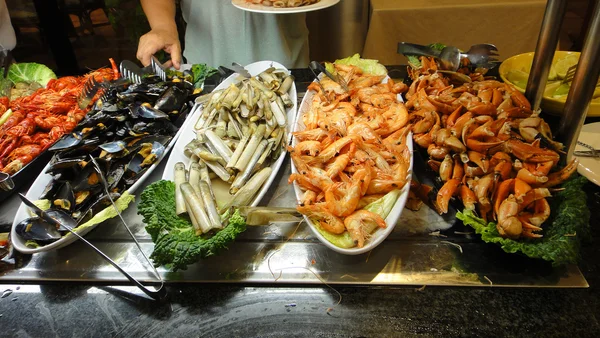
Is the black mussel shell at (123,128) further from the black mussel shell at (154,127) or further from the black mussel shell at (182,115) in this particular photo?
the black mussel shell at (182,115)

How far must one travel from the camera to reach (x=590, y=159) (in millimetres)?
1785

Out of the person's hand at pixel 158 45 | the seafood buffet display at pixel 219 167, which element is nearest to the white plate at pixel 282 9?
the seafood buffet display at pixel 219 167

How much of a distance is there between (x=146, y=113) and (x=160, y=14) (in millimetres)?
1256

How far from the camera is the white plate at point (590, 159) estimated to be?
67.1 inches

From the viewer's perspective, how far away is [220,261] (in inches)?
62.2

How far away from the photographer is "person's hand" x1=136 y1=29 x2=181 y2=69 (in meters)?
2.82

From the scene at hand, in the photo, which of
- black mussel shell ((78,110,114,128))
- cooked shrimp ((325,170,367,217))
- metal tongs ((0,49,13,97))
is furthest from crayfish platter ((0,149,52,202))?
cooked shrimp ((325,170,367,217))

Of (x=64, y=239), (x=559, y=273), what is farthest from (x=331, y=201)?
(x=64, y=239)

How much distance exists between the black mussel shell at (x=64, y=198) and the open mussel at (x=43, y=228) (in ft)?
0.19

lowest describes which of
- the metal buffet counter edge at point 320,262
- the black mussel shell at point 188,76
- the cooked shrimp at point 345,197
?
the metal buffet counter edge at point 320,262

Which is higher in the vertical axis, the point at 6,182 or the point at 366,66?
the point at 366,66

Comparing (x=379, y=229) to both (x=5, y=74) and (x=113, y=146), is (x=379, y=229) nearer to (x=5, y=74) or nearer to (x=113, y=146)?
(x=113, y=146)

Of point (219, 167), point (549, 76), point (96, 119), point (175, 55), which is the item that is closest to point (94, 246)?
→ point (219, 167)

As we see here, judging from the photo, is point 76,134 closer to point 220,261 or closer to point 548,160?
point 220,261
